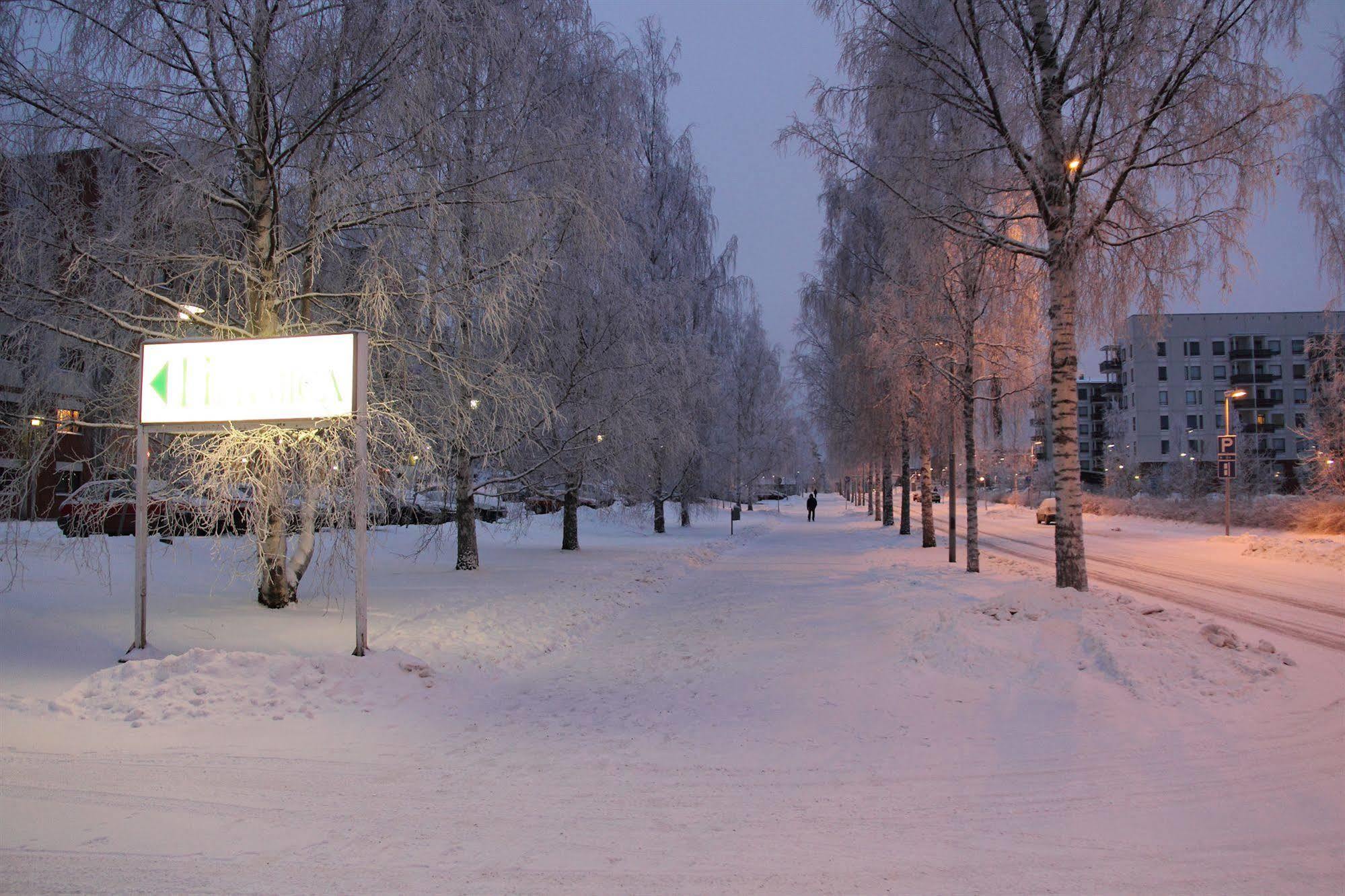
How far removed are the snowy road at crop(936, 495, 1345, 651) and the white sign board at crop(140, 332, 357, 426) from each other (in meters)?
10.9

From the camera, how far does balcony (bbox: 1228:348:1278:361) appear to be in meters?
66.8

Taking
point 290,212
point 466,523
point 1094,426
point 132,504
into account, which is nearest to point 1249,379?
point 1094,426

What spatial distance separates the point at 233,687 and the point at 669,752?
3764 mm

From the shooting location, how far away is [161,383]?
7.72 metres

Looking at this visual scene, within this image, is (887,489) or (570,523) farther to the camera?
(887,489)

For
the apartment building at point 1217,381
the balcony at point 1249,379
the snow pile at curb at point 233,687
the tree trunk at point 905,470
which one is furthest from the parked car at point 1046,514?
the balcony at point 1249,379

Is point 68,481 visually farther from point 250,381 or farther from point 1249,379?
point 1249,379

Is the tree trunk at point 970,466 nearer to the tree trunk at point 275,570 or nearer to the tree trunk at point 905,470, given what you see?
the tree trunk at point 905,470

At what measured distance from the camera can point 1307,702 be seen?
6.21m

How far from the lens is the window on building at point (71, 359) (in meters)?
9.88

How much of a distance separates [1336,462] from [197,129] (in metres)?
31.5

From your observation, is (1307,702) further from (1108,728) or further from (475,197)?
(475,197)

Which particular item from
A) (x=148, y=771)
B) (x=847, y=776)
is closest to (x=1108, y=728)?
(x=847, y=776)

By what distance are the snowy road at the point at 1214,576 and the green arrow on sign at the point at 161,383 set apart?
12522 mm
